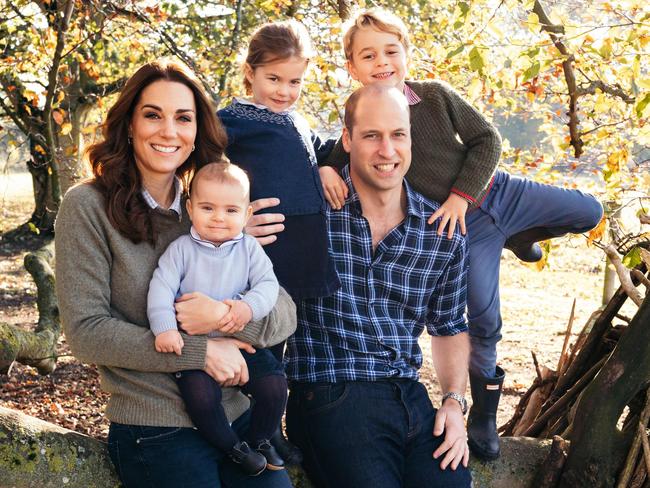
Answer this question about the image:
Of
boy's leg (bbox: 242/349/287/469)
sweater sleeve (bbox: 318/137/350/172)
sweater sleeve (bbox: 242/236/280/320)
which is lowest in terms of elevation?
boy's leg (bbox: 242/349/287/469)

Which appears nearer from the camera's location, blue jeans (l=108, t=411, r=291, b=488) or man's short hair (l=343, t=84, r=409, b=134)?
blue jeans (l=108, t=411, r=291, b=488)

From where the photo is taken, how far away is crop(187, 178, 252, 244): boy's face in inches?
105

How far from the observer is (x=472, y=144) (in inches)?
139

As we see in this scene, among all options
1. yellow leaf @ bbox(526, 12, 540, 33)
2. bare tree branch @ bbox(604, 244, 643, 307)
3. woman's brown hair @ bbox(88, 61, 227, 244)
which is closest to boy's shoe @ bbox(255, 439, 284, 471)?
woman's brown hair @ bbox(88, 61, 227, 244)

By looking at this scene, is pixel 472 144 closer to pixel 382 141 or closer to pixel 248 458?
pixel 382 141

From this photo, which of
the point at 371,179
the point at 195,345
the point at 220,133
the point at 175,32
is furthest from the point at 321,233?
the point at 175,32

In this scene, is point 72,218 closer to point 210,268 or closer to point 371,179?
point 210,268

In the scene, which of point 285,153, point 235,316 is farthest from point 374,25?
point 235,316

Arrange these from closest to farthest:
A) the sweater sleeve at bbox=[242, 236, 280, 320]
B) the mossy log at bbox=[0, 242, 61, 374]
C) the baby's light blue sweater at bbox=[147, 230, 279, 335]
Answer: the baby's light blue sweater at bbox=[147, 230, 279, 335] < the sweater sleeve at bbox=[242, 236, 280, 320] < the mossy log at bbox=[0, 242, 61, 374]

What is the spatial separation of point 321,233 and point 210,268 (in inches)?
23.4

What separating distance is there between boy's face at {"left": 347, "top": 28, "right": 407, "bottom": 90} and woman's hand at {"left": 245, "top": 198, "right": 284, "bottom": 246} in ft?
2.83

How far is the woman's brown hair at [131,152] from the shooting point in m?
2.58

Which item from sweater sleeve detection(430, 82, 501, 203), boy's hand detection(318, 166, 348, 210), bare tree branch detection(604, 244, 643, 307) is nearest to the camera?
boy's hand detection(318, 166, 348, 210)

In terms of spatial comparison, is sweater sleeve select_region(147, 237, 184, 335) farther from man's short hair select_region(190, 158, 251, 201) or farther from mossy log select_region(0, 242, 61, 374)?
mossy log select_region(0, 242, 61, 374)
